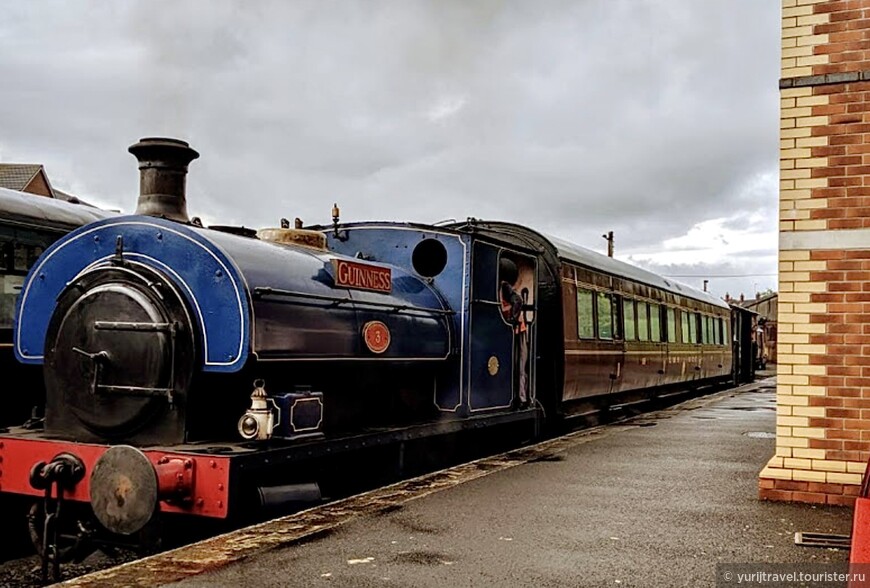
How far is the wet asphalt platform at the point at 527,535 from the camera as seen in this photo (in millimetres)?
4375

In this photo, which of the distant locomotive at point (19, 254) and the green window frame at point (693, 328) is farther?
the green window frame at point (693, 328)

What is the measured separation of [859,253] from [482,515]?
3184 millimetres

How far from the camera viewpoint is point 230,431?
5.98 metres

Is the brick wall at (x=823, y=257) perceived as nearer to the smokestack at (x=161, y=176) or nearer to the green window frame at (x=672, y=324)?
the smokestack at (x=161, y=176)

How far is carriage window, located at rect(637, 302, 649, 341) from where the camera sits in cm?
1485

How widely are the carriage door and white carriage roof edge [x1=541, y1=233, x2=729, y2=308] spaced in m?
1.81

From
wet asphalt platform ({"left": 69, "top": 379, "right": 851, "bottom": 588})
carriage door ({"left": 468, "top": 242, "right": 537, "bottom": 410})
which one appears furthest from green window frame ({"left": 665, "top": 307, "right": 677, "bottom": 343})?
wet asphalt platform ({"left": 69, "top": 379, "right": 851, "bottom": 588})

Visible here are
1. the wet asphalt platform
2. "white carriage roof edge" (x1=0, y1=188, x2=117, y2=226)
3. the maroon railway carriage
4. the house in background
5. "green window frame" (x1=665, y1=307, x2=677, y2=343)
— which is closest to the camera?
the wet asphalt platform

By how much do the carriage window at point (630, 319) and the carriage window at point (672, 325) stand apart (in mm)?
2697

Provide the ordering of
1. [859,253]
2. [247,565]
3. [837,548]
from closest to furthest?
[247,565]
[837,548]
[859,253]

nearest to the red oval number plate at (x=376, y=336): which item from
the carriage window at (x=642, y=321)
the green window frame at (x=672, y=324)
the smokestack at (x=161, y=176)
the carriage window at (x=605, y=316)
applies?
the smokestack at (x=161, y=176)

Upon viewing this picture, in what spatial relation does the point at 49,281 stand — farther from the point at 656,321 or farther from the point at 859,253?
the point at 656,321

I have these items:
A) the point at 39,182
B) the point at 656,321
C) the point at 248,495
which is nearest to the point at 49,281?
the point at 248,495

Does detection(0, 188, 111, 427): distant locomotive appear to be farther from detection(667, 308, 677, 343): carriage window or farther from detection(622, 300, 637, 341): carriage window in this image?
detection(667, 308, 677, 343): carriage window
